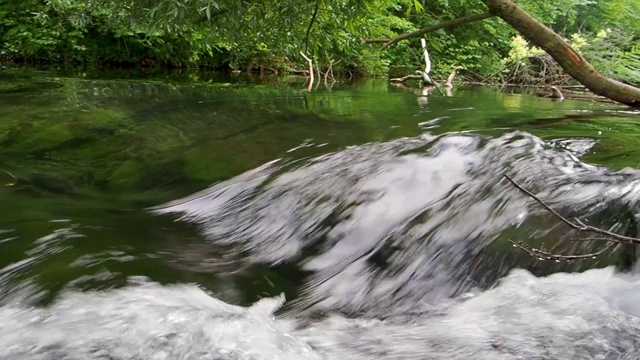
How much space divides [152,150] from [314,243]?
2.28m

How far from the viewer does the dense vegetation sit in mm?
5465

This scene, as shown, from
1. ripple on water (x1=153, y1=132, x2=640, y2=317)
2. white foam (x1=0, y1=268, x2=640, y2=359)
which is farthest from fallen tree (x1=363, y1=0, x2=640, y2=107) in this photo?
white foam (x1=0, y1=268, x2=640, y2=359)

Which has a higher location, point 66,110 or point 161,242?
point 66,110

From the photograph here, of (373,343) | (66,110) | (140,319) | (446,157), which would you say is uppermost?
(66,110)

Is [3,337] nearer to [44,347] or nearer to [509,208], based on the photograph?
[44,347]

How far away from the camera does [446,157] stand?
3.88 meters

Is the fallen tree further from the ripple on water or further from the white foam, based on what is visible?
the white foam

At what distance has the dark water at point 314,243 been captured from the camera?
2.14 m

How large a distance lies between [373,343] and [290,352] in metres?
0.36

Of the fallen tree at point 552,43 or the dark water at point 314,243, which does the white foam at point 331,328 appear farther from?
the fallen tree at point 552,43

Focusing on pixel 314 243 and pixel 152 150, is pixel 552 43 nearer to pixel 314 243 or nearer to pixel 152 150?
pixel 314 243

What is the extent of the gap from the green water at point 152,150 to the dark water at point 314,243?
2 cm

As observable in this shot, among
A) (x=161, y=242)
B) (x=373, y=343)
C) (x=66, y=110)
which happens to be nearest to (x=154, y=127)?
(x=66, y=110)

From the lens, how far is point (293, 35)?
619 cm
